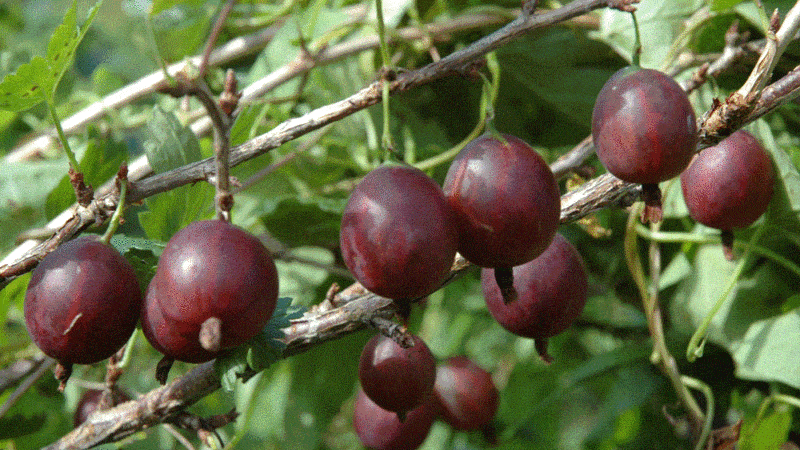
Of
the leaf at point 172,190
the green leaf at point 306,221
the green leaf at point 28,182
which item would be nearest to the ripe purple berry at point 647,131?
the leaf at point 172,190

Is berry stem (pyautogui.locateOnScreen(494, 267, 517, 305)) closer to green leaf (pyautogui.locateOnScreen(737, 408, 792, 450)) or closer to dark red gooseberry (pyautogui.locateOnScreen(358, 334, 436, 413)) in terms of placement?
dark red gooseberry (pyautogui.locateOnScreen(358, 334, 436, 413))

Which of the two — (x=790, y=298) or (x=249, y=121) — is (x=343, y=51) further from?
(x=790, y=298)

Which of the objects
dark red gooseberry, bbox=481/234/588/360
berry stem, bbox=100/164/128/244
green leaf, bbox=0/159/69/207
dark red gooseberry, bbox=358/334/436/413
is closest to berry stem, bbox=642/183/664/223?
dark red gooseberry, bbox=481/234/588/360

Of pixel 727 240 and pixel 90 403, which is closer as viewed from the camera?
pixel 727 240

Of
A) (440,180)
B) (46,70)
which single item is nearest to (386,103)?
(46,70)

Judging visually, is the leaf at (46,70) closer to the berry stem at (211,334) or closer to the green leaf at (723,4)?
the berry stem at (211,334)

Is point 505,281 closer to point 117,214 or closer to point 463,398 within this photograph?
point 117,214
